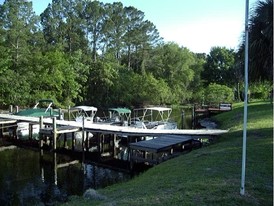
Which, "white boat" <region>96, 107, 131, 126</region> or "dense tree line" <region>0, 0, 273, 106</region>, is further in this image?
"dense tree line" <region>0, 0, 273, 106</region>

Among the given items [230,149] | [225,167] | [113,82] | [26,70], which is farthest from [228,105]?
[225,167]

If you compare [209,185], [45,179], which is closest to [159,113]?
[45,179]

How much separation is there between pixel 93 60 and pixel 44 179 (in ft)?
162

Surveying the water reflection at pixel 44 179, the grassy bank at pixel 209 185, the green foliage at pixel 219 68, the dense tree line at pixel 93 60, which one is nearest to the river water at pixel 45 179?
the water reflection at pixel 44 179

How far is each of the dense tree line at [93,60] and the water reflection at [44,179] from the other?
2479 cm

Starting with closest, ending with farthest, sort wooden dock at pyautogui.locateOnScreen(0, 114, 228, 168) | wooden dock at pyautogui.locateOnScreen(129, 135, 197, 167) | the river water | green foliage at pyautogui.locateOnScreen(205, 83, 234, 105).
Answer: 1. the river water
2. wooden dock at pyautogui.locateOnScreen(129, 135, 197, 167)
3. wooden dock at pyautogui.locateOnScreen(0, 114, 228, 168)
4. green foliage at pyautogui.locateOnScreen(205, 83, 234, 105)

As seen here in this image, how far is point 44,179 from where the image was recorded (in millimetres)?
16516

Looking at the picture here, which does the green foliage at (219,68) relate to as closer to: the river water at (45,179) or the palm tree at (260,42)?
the palm tree at (260,42)

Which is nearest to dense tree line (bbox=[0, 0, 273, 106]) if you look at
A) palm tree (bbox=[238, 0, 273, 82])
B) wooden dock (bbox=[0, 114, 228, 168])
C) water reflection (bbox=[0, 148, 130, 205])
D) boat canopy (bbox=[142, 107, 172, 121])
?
boat canopy (bbox=[142, 107, 172, 121])

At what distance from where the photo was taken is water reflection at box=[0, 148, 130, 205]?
1391 centimetres

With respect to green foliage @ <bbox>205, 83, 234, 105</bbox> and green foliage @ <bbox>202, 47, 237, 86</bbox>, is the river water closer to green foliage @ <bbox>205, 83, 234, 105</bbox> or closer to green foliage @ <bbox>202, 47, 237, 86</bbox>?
green foliage @ <bbox>205, 83, 234, 105</bbox>

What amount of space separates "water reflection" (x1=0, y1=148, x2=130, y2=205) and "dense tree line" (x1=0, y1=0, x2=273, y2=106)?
24.8 meters

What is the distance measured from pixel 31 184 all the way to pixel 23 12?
125 feet

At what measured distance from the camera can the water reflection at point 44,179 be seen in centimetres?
1391
